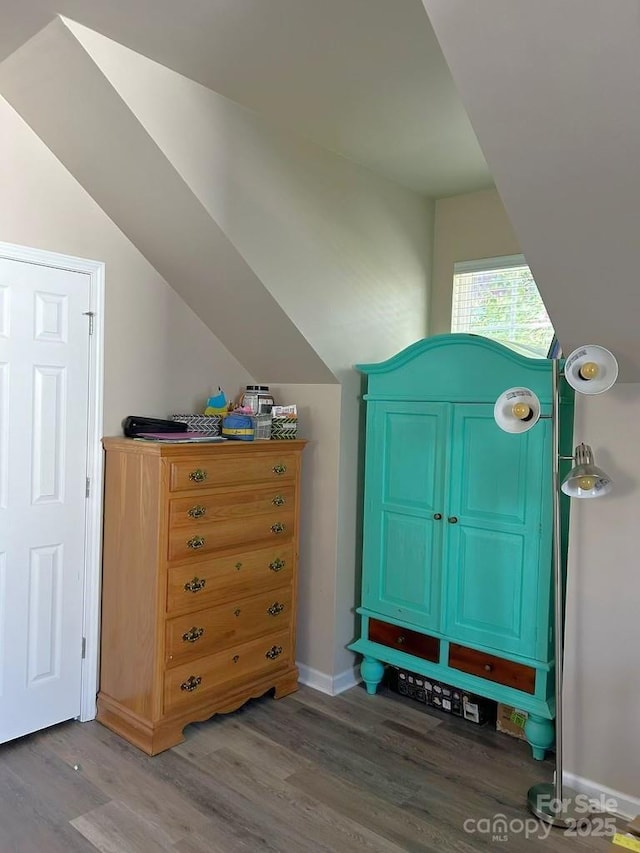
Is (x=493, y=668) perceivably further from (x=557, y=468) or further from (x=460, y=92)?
(x=460, y=92)

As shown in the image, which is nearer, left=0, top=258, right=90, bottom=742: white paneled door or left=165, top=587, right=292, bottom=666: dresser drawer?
left=0, top=258, right=90, bottom=742: white paneled door

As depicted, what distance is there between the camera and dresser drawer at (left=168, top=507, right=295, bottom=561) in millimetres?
2689

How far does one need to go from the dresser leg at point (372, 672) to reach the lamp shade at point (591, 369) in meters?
1.76

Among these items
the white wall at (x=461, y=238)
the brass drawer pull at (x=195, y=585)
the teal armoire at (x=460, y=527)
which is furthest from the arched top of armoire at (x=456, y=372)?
the brass drawer pull at (x=195, y=585)

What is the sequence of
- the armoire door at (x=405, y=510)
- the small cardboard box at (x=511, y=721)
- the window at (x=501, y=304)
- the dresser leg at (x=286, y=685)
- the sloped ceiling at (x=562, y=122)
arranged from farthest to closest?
the window at (x=501, y=304) < the dresser leg at (x=286, y=685) < the armoire door at (x=405, y=510) < the small cardboard box at (x=511, y=721) < the sloped ceiling at (x=562, y=122)

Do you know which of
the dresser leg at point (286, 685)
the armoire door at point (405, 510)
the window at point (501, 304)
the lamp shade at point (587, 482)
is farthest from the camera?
the window at point (501, 304)

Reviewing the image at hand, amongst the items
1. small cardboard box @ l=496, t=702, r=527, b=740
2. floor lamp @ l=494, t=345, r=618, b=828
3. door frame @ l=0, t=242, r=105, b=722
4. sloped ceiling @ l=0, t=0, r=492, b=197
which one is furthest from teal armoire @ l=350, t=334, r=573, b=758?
door frame @ l=0, t=242, r=105, b=722

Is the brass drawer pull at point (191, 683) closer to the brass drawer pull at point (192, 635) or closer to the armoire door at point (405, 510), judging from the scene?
the brass drawer pull at point (192, 635)

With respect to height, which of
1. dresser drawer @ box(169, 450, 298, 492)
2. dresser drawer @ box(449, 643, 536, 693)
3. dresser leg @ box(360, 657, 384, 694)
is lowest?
dresser leg @ box(360, 657, 384, 694)

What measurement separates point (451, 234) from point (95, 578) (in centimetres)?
262

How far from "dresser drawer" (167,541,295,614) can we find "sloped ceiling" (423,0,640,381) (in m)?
1.71

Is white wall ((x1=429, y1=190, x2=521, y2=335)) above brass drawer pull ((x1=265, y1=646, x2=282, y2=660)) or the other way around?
above

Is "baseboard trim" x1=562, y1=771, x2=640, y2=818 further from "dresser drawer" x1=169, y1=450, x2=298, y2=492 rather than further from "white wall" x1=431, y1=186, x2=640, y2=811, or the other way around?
"dresser drawer" x1=169, y1=450, x2=298, y2=492

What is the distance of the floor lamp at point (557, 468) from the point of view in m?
2.13
